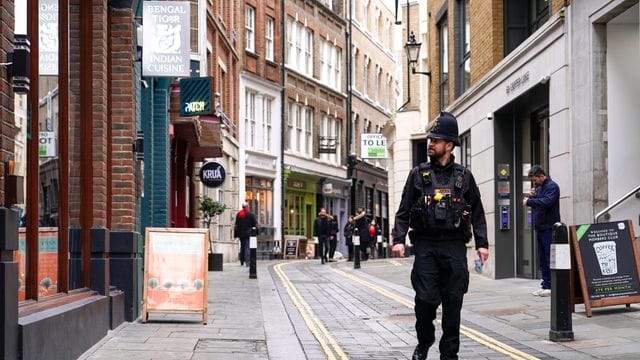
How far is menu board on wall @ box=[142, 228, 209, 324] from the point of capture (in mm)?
11219

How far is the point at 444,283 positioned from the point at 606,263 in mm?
4346

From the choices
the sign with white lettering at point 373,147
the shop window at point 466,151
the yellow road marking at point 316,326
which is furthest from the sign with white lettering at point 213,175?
the sign with white lettering at point 373,147

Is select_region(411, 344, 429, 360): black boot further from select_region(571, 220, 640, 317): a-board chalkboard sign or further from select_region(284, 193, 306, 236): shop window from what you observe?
select_region(284, 193, 306, 236): shop window

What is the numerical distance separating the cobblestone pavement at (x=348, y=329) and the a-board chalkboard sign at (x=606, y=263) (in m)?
0.24

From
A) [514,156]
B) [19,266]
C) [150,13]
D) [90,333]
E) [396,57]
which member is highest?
[396,57]

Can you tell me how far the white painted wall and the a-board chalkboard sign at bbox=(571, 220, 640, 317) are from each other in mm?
2407

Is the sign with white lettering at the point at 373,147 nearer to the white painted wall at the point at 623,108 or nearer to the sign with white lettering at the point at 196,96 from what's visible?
the sign with white lettering at the point at 196,96

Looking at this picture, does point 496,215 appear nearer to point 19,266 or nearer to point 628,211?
point 628,211

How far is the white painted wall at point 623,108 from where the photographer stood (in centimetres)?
1409

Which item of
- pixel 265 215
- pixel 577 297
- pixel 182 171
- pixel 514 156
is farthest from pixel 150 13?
pixel 265 215

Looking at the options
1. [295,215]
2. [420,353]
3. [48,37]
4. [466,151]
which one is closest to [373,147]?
[295,215]

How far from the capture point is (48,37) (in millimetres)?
8383

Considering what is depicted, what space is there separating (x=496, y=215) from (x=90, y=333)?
12.1 m

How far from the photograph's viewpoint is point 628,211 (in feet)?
44.5
